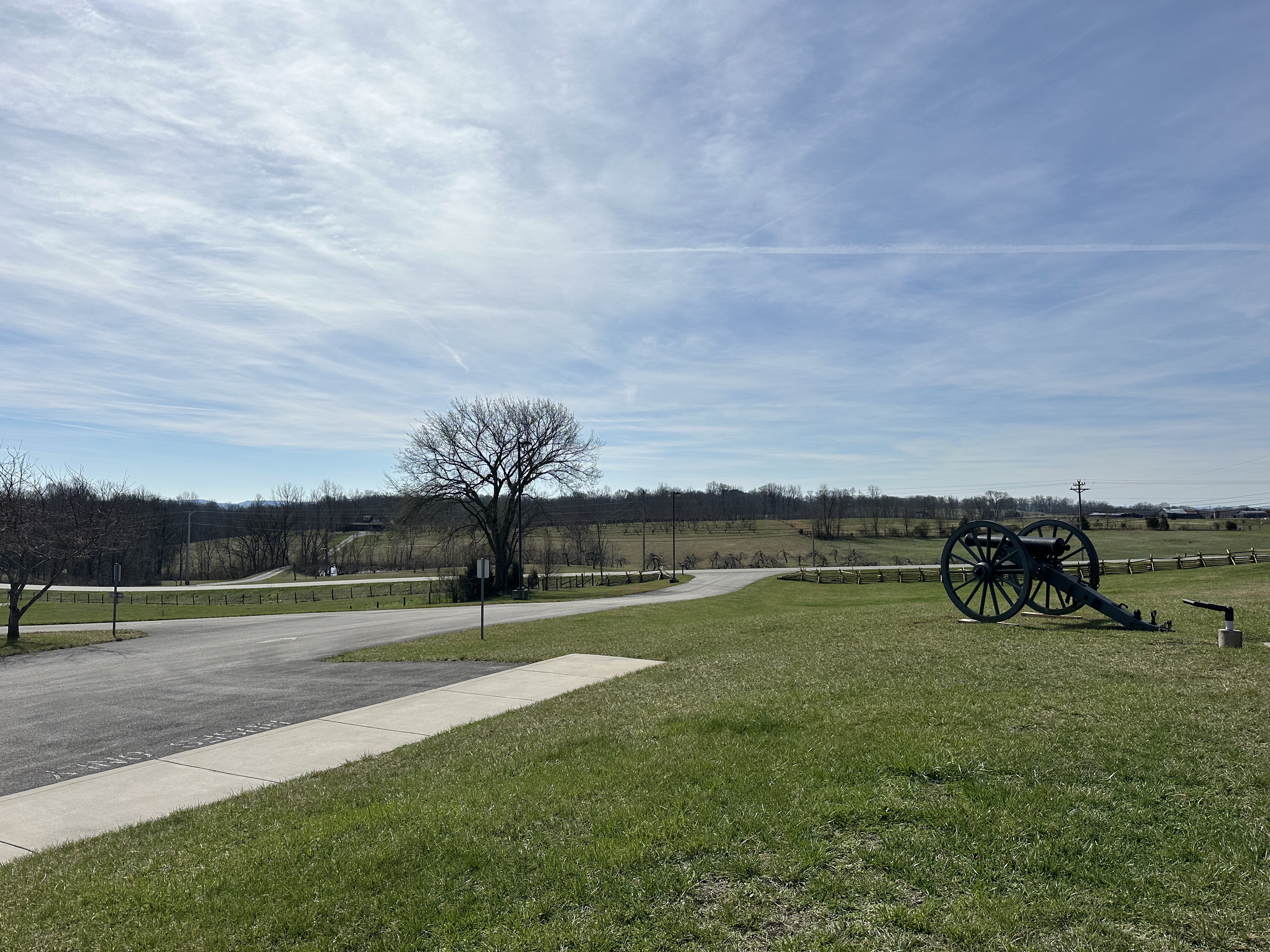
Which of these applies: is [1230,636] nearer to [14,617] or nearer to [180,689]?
[180,689]

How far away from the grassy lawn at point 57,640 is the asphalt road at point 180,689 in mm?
700

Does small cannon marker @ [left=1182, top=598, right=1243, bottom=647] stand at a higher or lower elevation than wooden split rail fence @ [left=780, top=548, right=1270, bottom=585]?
higher

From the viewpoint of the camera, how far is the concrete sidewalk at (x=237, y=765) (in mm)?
7172

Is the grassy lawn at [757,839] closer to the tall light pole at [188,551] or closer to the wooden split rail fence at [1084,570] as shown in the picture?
the wooden split rail fence at [1084,570]

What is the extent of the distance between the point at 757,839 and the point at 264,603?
56.6 m

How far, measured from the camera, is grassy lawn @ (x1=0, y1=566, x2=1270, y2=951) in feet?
14.3

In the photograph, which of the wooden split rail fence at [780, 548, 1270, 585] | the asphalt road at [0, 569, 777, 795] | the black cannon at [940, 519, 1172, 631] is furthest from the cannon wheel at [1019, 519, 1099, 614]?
the wooden split rail fence at [780, 548, 1270, 585]

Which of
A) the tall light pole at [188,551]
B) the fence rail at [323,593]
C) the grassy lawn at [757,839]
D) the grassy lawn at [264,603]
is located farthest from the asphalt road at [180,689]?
the tall light pole at [188,551]

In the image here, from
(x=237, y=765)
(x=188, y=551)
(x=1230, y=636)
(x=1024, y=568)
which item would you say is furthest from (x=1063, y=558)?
(x=188, y=551)

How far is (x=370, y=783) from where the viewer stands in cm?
739

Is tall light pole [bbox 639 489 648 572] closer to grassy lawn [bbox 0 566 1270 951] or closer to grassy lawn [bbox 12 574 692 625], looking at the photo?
grassy lawn [bbox 12 574 692 625]

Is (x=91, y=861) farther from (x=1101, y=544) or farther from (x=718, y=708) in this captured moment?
(x=1101, y=544)

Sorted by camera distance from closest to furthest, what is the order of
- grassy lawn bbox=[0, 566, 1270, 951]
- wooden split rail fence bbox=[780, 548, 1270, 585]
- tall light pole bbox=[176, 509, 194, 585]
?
1. grassy lawn bbox=[0, 566, 1270, 951]
2. wooden split rail fence bbox=[780, 548, 1270, 585]
3. tall light pole bbox=[176, 509, 194, 585]

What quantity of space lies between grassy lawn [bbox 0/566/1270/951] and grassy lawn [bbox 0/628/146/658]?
23352 mm
